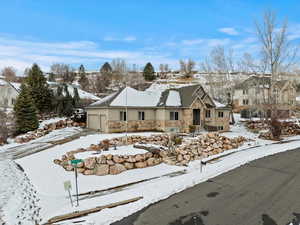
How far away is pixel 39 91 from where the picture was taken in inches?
1241

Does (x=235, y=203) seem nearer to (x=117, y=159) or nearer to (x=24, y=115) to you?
(x=117, y=159)

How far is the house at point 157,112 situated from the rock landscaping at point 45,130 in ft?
9.82

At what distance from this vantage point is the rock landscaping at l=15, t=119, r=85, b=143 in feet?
73.4

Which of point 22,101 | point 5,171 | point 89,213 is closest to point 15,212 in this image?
point 89,213

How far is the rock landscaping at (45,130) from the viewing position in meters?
22.4

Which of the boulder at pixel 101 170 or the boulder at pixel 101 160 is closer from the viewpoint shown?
the boulder at pixel 101 170

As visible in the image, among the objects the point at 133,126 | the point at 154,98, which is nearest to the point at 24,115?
the point at 133,126

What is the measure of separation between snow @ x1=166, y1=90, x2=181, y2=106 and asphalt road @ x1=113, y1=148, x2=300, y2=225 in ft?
48.8

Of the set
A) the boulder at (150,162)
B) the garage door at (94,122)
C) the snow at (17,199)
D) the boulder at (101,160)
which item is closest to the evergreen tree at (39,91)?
the garage door at (94,122)

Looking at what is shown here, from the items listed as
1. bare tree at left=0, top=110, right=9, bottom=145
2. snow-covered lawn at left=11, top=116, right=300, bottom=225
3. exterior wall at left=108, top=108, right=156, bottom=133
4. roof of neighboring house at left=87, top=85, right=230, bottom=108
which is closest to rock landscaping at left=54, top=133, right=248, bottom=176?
snow-covered lawn at left=11, top=116, right=300, bottom=225

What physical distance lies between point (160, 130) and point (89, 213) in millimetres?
17670

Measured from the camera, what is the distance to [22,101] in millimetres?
25312

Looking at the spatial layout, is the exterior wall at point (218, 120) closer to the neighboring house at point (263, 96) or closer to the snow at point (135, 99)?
the neighboring house at point (263, 96)

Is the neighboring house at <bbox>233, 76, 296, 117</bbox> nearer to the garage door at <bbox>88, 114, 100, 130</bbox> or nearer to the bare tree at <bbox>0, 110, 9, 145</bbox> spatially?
the garage door at <bbox>88, 114, 100, 130</bbox>
